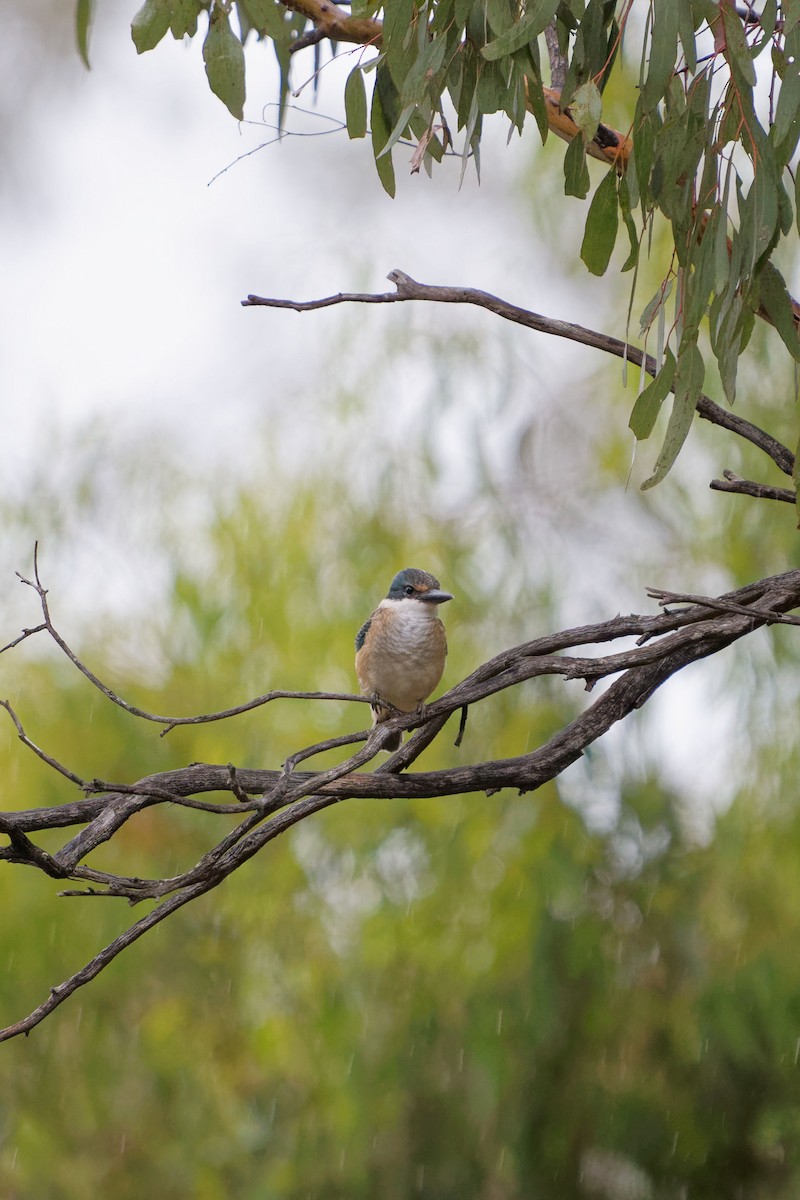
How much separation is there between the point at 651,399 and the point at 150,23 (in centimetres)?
93

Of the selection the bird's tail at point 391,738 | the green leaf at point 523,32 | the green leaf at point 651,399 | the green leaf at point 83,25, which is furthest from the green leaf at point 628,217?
the bird's tail at point 391,738

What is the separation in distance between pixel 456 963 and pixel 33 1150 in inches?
79.5

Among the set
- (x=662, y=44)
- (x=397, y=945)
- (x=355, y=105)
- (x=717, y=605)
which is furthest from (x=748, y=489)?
(x=397, y=945)

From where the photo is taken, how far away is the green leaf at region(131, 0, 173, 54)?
179 cm

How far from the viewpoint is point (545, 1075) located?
4.91 meters

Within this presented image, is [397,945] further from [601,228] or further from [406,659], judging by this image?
[601,228]

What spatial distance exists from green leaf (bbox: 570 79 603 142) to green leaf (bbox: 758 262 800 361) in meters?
0.33

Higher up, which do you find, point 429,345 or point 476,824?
point 429,345

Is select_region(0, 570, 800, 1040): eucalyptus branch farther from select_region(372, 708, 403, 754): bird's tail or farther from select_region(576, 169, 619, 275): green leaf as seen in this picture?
select_region(372, 708, 403, 754): bird's tail

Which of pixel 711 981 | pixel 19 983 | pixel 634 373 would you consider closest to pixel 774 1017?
pixel 711 981

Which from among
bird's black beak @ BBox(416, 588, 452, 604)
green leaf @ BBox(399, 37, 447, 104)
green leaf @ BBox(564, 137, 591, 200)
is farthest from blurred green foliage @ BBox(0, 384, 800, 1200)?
green leaf @ BBox(399, 37, 447, 104)

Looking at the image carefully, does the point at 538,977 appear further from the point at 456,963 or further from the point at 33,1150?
the point at 33,1150

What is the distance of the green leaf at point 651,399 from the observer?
174 centimetres

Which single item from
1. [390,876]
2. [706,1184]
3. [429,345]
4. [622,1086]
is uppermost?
[429,345]
